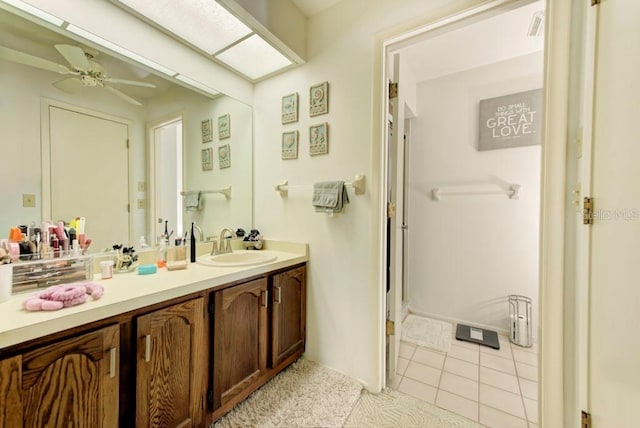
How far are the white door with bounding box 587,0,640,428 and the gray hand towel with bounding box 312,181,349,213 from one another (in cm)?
115

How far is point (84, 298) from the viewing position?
0.95 metres

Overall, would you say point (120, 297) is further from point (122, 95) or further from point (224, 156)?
point (224, 156)

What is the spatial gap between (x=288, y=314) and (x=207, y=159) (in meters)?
1.31

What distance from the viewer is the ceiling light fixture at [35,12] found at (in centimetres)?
112

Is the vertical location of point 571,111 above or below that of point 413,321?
above

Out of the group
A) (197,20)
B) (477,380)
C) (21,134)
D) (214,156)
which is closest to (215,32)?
(197,20)

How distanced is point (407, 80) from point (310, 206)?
1579mm

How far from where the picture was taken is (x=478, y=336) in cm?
237

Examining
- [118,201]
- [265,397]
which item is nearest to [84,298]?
[118,201]

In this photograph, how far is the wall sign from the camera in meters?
2.26

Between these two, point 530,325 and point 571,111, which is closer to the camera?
point 571,111

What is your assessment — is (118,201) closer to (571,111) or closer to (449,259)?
(571,111)

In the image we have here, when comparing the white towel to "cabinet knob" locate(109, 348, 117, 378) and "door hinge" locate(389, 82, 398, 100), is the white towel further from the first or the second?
"door hinge" locate(389, 82, 398, 100)

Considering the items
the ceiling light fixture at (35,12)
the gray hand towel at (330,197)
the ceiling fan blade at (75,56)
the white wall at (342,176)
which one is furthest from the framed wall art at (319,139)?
the ceiling light fixture at (35,12)
